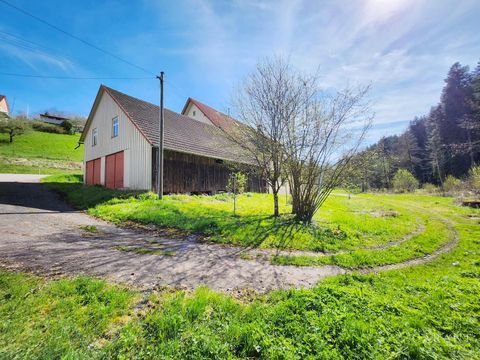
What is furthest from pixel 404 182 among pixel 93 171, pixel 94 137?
pixel 94 137

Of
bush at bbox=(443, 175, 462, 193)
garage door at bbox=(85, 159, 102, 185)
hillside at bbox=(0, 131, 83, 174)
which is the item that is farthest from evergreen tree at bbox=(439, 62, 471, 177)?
hillside at bbox=(0, 131, 83, 174)

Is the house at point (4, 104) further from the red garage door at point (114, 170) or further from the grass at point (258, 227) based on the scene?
the grass at point (258, 227)

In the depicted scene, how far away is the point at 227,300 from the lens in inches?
132

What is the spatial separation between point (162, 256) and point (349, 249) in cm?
515

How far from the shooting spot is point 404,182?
33.8 m

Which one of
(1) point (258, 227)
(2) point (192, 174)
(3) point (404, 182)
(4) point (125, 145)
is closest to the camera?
(1) point (258, 227)

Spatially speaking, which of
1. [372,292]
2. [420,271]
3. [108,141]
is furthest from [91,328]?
[108,141]

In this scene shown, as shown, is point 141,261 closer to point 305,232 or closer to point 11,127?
point 305,232

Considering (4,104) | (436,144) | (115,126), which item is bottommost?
(115,126)

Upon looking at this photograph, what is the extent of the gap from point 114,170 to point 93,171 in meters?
4.13

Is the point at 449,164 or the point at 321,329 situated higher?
the point at 449,164

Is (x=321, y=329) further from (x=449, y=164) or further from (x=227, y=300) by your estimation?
(x=449, y=164)

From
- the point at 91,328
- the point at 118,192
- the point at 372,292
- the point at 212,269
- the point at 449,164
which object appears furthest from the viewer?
the point at 449,164

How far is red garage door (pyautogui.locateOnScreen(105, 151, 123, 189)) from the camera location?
53.7ft
